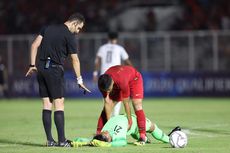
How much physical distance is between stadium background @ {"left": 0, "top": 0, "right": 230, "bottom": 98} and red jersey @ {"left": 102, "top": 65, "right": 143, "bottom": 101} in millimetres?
21021

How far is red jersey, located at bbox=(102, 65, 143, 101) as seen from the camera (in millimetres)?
14352

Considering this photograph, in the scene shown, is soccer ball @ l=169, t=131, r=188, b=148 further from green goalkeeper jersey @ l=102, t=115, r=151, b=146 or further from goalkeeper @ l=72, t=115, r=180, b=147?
green goalkeeper jersey @ l=102, t=115, r=151, b=146

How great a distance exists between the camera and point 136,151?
13.0 m

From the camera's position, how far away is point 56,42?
14.3 m

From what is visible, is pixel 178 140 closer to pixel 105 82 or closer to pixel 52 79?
pixel 105 82

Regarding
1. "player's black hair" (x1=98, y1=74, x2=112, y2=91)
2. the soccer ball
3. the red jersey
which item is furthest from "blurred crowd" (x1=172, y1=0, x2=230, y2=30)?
the soccer ball

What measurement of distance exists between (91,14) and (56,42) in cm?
2811

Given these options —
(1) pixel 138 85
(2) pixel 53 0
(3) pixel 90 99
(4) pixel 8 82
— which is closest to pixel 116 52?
(1) pixel 138 85

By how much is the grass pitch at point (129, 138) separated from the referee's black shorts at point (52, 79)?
106 cm

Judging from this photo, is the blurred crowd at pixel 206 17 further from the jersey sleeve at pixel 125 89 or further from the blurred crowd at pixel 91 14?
the jersey sleeve at pixel 125 89

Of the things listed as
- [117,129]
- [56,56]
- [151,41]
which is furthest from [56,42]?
[151,41]

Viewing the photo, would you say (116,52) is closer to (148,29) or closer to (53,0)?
(148,29)

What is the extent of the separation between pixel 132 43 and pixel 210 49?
386 centimetres

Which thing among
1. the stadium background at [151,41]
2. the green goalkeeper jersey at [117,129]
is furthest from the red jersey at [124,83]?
the stadium background at [151,41]
